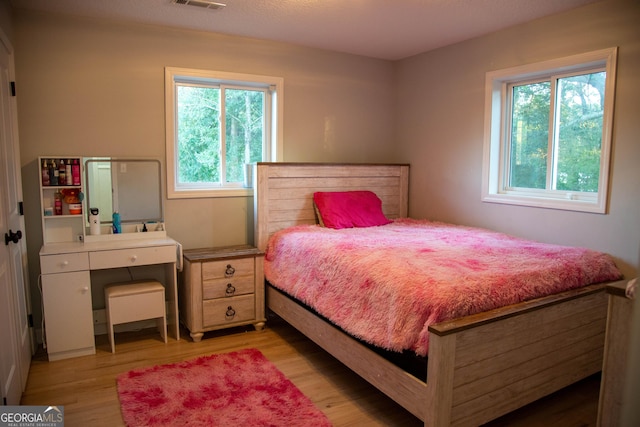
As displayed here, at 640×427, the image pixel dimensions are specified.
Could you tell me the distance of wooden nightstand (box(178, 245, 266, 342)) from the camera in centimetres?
329

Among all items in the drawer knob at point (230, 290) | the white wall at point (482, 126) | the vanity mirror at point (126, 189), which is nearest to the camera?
the white wall at point (482, 126)

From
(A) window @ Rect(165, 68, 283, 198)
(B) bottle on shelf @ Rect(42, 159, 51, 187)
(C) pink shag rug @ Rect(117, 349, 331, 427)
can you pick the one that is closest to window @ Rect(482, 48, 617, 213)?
(A) window @ Rect(165, 68, 283, 198)

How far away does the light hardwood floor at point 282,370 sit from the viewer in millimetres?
2332

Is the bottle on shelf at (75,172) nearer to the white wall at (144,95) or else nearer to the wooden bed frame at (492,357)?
the white wall at (144,95)

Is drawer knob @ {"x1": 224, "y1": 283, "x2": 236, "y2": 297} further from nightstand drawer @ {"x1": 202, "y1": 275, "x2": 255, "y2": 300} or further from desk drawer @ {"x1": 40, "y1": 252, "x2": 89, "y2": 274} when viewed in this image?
desk drawer @ {"x1": 40, "y1": 252, "x2": 89, "y2": 274}

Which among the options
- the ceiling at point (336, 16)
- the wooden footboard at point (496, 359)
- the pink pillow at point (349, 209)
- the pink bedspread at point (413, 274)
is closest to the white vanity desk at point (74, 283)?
the pink bedspread at point (413, 274)

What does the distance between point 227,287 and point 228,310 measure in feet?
0.58

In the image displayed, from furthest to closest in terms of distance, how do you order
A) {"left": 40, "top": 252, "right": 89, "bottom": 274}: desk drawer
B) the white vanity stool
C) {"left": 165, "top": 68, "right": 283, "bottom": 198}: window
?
1. {"left": 165, "top": 68, "right": 283, "bottom": 198}: window
2. the white vanity stool
3. {"left": 40, "top": 252, "right": 89, "bottom": 274}: desk drawer

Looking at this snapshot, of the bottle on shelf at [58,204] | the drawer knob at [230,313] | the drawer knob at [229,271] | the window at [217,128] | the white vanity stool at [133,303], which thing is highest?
the window at [217,128]

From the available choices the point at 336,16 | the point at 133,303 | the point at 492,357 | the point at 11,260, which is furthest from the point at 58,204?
the point at 492,357

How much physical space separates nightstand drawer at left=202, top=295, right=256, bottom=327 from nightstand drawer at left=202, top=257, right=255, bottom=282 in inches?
7.1

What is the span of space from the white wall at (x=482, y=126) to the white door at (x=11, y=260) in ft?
10.7

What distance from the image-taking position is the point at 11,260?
246 centimetres

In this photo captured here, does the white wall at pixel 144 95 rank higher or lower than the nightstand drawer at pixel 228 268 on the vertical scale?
higher
